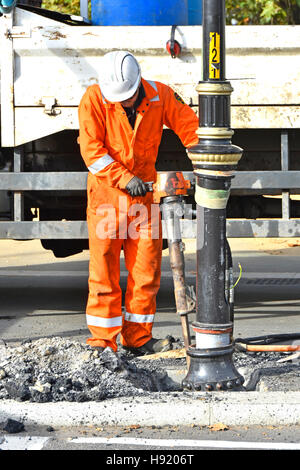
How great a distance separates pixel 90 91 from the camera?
5.53 m

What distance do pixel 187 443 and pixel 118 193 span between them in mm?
2073

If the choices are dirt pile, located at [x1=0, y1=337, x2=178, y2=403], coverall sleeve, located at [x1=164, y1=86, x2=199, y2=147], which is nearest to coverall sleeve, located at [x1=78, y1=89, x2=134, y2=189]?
coverall sleeve, located at [x1=164, y1=86, x2=199, y2=147]

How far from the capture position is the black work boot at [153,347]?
224 inches

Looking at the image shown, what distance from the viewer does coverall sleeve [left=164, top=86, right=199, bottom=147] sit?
5633 millimetres

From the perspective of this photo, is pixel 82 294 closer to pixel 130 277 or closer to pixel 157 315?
pixel 157 315

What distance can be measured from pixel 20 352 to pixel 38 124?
2.25m

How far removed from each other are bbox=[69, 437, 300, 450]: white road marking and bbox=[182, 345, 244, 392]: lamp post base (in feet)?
2.19

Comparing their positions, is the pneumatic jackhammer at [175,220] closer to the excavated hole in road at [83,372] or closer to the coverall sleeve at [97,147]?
the excavated hole in road at [83,372]

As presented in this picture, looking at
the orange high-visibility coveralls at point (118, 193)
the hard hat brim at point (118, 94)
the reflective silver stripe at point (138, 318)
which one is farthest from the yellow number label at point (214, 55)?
the reflective silver stripe at point (138, 318)

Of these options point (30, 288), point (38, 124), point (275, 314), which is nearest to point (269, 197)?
point (275, 314)

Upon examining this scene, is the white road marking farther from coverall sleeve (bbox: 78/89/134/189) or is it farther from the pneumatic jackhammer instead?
coverall sleeve (bbox: 78/89/134/189)

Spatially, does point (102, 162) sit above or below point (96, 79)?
below

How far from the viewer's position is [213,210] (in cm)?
450

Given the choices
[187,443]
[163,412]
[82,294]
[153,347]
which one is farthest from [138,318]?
[82,294]
